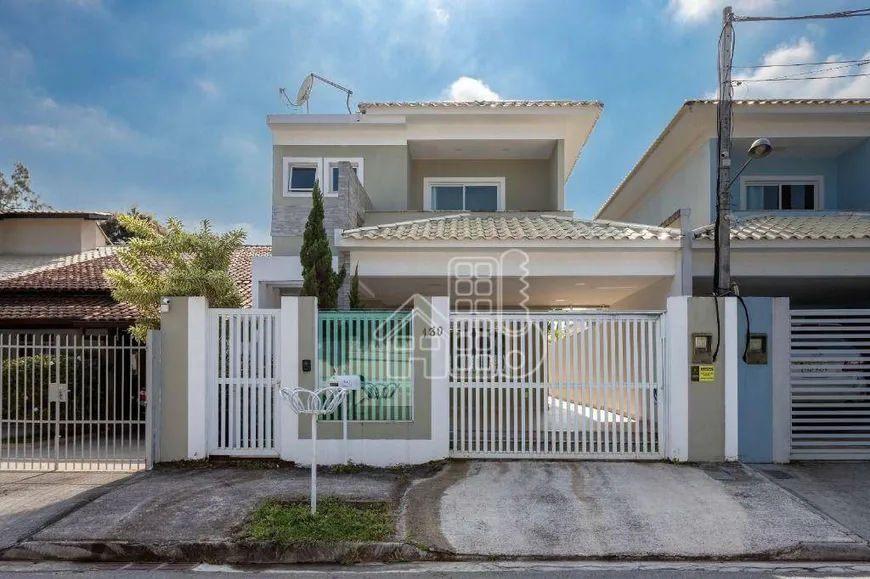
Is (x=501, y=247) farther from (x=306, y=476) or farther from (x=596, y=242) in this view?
(x=306, y=476)

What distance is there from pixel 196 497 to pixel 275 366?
1.91m

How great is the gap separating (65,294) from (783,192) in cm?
1666

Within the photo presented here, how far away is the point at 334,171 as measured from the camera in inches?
478

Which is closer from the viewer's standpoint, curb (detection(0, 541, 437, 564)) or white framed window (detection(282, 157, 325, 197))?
curb (detection(0, 541, 437, 564))

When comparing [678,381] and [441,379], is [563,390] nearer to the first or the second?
[678,381]

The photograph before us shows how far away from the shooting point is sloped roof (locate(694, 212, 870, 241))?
9172mm

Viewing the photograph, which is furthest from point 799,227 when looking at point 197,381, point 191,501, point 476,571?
point 191,501

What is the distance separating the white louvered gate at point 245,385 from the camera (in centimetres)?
764

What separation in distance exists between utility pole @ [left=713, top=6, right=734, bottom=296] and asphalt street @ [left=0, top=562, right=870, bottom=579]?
424 cm

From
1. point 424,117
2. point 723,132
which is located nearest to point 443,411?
point 723,132

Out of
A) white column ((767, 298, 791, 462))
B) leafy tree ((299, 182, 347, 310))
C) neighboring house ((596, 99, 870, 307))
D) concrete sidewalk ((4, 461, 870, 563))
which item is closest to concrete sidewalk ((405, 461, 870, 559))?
concrete sidewalk ((4, 461, 870, 563))

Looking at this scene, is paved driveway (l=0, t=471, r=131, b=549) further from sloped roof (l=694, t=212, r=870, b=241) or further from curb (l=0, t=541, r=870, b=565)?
sloped roof (l=694, t=212, r=870, b=241)

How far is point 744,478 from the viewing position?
6977mm

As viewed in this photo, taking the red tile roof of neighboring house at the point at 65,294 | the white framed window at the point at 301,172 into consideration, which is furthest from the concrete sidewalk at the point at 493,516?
the white framed window at the point at 301,172
